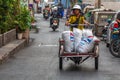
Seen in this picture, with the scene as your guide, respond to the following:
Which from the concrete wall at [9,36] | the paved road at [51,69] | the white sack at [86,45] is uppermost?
the white sack at [86,45]

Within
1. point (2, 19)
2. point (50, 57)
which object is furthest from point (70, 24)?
point (2, 19)

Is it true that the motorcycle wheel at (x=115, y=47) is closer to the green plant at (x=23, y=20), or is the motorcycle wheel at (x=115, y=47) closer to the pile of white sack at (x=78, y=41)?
the pile of white sack at (x=78, y=41)

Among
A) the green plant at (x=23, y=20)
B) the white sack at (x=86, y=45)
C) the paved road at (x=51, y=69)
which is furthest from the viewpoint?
the green plant at (x=23, y=20)

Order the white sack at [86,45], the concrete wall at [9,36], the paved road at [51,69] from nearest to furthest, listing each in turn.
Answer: the paved road at [51,69], the white sack at [86,45], the concrete wall at [9,36]

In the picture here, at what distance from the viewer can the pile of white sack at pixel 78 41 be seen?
12.9 meters

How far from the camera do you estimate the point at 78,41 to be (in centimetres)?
1303

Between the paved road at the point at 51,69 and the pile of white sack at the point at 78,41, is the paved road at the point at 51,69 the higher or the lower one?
the lower one

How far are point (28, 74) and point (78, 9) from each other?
2.61 meters

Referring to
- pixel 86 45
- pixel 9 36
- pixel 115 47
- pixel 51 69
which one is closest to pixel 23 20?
pixel 9 36

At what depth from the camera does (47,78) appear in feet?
36.9

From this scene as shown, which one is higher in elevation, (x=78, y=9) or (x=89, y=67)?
(x=78, y=9)

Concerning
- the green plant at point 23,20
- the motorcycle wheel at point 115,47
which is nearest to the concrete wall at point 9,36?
the green plant at point 23,20

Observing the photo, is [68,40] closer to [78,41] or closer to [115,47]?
[78,41]

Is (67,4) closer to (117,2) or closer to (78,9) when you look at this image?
(117,2)
